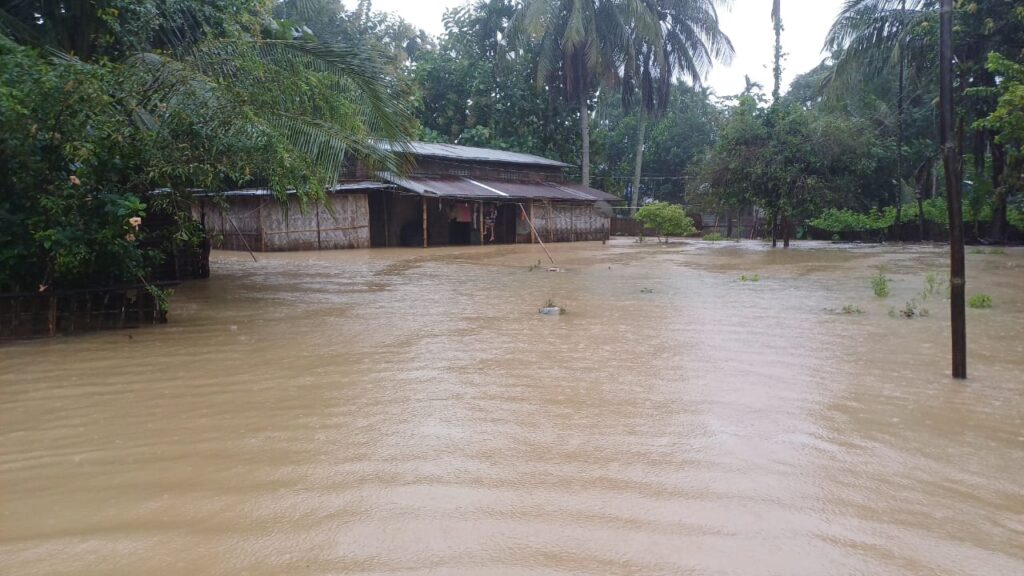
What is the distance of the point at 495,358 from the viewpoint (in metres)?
6.43

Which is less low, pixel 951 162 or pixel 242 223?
pixel 242 223

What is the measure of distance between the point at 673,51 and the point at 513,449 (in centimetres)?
3246

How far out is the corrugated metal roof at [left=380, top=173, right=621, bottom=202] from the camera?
23438 millimetres

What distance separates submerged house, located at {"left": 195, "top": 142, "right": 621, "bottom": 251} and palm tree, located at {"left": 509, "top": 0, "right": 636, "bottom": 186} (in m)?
4.09

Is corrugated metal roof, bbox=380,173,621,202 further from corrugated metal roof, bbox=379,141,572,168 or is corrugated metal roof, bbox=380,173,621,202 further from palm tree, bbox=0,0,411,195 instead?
palm tree, bbox=0,0,411,195

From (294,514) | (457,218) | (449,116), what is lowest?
(294,514)

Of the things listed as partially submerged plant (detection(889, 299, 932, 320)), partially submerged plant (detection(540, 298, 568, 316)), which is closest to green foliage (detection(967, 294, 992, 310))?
partially submerged plant (detection(889, 299, 932, 320))

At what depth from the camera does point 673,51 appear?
1321 inches

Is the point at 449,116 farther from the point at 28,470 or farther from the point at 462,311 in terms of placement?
the point at 28,470

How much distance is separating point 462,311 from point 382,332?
182cm

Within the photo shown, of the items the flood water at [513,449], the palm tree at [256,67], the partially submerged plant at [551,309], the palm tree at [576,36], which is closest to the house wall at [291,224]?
the palm tree at [256,67]

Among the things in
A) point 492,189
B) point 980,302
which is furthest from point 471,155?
point 980,302

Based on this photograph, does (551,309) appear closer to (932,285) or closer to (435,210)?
(932,285)

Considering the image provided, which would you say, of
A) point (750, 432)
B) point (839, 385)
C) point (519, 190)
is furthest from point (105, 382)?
point (519, 190)
